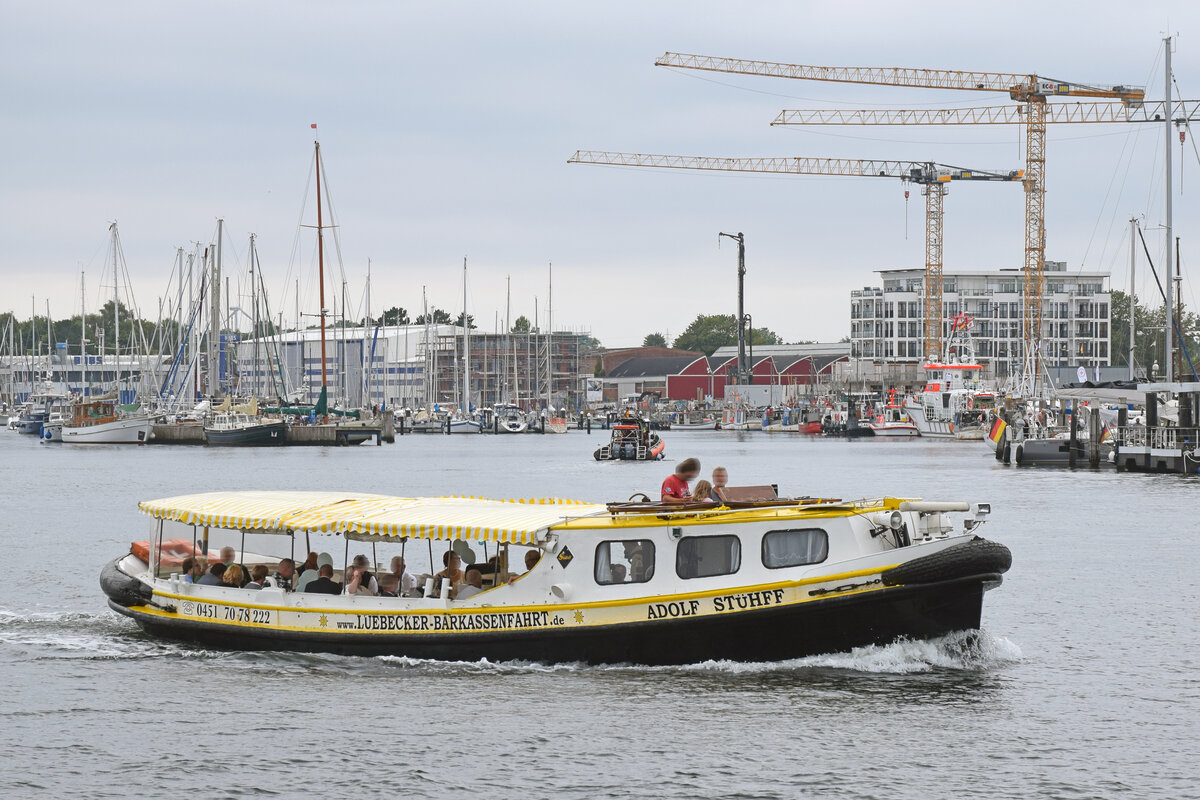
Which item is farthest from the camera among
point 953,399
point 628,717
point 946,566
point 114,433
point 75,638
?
point 953,399

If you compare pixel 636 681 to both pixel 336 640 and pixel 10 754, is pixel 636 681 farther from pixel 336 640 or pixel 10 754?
pixel 10 754

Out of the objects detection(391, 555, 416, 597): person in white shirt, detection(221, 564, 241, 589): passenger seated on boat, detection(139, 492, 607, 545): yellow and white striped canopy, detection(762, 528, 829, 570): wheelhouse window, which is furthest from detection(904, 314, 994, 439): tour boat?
detection(762, 528, 829, 570): wheelhouse window

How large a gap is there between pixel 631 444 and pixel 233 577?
71.3 metres

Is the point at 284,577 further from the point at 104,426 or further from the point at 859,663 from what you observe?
the point at 104,426

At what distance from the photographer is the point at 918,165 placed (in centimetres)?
18338

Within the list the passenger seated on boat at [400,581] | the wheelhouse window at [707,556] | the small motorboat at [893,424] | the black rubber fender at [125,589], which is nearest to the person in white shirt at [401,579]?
the passenger seated on boat at [400,581]

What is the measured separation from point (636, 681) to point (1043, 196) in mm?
139998

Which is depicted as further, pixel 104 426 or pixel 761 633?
pixel 104 426

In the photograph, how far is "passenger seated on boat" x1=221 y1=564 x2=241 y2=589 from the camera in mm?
26125

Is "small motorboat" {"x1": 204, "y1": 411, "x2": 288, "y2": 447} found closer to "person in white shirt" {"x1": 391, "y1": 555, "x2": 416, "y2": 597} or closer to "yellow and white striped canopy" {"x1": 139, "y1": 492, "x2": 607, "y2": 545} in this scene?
"yellow and white striped canopy" {"x1": 139, "y1": 492, "x2": 607, "y2": 545}

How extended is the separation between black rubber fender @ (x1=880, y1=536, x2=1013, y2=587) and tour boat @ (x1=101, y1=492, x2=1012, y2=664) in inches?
0.8

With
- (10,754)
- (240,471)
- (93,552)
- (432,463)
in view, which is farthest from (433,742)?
(432,463)

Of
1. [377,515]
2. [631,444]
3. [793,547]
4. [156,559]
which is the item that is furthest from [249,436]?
[793,547]

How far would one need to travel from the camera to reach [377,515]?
2503 cm
